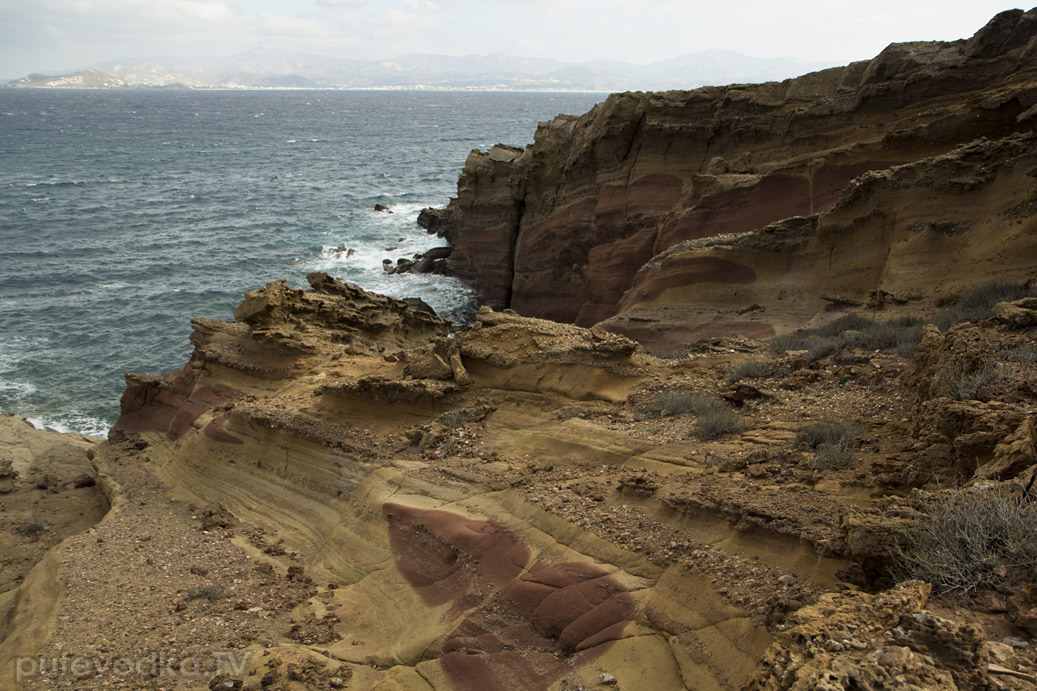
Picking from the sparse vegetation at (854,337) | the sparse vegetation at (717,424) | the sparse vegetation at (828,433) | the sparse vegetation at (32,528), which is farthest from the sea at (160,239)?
the sparse vegetation at (828,433)

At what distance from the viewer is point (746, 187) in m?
19.1

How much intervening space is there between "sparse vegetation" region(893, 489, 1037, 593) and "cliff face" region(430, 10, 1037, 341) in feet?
30.7

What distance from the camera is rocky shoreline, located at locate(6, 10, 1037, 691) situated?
522 cm

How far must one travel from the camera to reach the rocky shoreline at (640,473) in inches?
205

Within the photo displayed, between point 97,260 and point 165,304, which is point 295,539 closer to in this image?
point 165,304

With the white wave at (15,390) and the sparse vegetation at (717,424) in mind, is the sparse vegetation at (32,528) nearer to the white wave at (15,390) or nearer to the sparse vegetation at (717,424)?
the sparse vegetation at (717,424)

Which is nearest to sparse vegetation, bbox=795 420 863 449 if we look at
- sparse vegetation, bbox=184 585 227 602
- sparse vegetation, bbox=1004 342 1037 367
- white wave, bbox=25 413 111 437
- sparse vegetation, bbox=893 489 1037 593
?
sparse vegetation, bbox=1004 342 1037 367

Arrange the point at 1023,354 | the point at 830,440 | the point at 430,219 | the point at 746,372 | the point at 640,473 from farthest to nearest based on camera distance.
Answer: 1. the point at 430,219
2. the point at 746,372
3. the point at 640,473
4. the point at 830,440
5. the point at 1023,354

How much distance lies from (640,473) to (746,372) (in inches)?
134

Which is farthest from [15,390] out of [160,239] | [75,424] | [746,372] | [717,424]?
[717,424]

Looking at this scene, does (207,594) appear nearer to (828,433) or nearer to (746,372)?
(828,433)

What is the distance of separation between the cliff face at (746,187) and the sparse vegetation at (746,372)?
16.5 ft

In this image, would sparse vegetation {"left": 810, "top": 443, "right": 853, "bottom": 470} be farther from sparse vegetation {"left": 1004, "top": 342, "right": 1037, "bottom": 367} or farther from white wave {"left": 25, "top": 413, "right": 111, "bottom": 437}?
white wave {"left": 25, "top": 413, "right": 111, "bottom": 437}

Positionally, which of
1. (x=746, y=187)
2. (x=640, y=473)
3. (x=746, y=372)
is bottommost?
(x=640, y=473)
